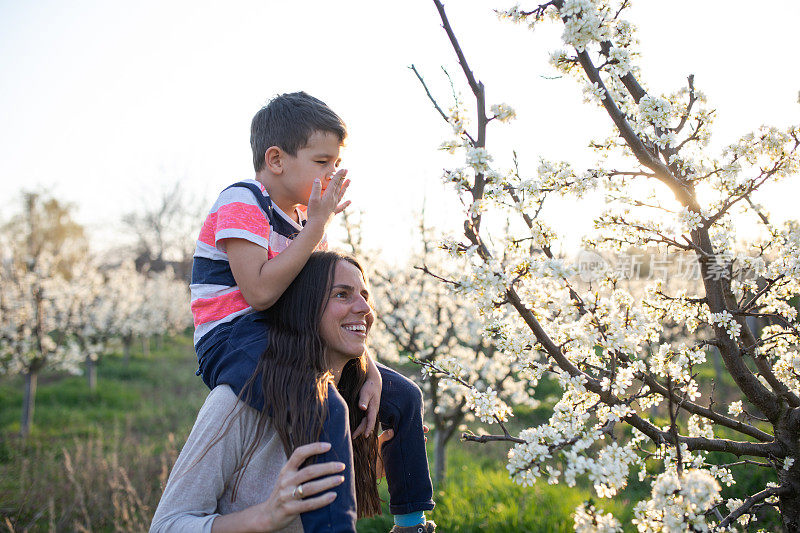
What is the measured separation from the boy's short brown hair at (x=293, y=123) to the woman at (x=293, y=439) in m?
0.47

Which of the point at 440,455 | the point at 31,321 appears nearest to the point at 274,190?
the point at 440,455

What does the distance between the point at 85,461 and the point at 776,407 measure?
7305 millimetres

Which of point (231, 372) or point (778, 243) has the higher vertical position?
point (778, 243)

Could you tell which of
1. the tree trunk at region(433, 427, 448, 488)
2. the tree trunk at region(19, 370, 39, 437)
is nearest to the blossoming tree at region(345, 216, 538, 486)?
the tree trunk at region(433, 427, 448, 488)

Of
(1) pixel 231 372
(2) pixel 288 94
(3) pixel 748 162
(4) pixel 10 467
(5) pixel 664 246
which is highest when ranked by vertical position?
(2) pixel 288 94

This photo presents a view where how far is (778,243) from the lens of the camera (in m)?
2.17

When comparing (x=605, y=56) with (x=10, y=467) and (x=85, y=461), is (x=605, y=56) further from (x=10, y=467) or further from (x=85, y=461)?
(x=10, y=467)

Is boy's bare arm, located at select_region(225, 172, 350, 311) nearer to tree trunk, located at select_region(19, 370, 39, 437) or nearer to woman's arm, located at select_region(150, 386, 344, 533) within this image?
woman's arm, located at select_region(150, 386, 344, 533)

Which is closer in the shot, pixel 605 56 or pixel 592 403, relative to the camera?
pixel 592 403

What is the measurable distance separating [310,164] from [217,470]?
3.65 feet

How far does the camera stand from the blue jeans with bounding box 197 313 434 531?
1.56 metres

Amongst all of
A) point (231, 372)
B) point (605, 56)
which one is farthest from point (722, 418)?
point (231, 372)

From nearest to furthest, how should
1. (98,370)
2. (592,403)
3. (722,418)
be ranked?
(592,403) < (722,418) < (98,370)

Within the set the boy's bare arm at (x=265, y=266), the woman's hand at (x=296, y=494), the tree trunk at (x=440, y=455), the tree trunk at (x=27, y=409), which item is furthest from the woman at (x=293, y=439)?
the tree trunk at (x=27, y=409)
